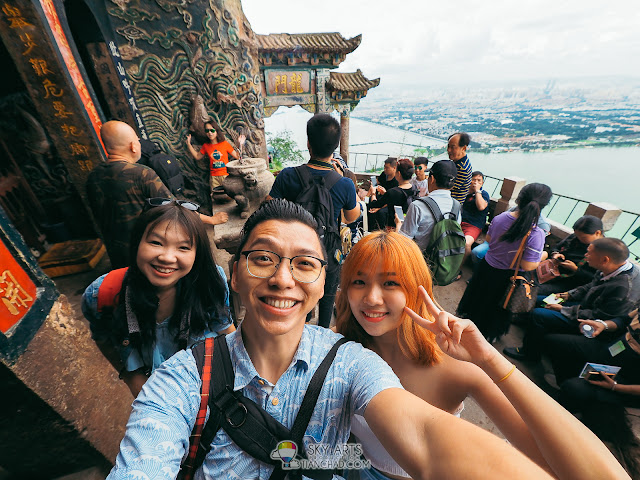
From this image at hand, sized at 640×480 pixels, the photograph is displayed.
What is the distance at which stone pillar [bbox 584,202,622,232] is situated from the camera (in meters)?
4.31

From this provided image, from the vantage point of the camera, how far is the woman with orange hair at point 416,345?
40.6 inches

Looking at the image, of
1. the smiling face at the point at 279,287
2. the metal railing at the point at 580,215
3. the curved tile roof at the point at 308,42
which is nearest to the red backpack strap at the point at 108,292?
the smiling face at the point at 279,287

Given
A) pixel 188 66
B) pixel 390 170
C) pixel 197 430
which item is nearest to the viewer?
pixel 197 430

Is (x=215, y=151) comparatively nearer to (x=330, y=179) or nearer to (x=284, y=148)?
(x=330, y=179)

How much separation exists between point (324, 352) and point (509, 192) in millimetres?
6165

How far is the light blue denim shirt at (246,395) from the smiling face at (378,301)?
296mm

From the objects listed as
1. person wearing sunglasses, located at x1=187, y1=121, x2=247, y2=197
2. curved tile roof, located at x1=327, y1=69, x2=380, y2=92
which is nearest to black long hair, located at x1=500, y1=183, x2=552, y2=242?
person wearing sunglasses, located at x1=187, y1=121, x2=247, y2=197

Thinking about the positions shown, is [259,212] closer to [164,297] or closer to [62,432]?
[164,297]

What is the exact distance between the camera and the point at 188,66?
6.31 m

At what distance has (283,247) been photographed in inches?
43.8

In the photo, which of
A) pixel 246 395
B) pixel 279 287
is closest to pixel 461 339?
pixel 279 287

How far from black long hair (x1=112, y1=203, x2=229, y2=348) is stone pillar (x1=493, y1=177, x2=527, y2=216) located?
20.1 ft

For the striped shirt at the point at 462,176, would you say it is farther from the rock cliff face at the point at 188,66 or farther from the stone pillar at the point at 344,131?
the stone pillar at the point at 344,131

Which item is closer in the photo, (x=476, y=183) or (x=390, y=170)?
(x=476, y=183)
